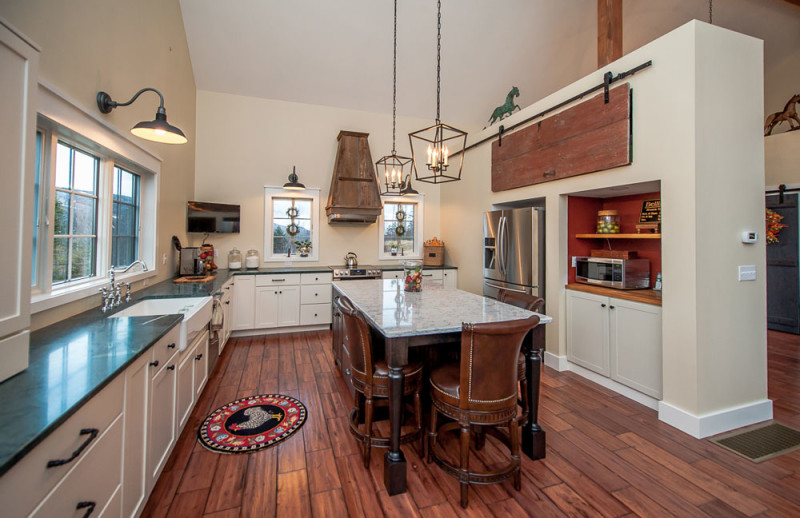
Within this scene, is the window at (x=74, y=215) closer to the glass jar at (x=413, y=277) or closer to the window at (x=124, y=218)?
the window at (x=124, y=218)

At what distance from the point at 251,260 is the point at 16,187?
405cm

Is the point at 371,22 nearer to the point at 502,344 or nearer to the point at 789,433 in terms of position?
the point at 502,344

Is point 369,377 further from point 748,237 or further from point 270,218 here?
point 270,218

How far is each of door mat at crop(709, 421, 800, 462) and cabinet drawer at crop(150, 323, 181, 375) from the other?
353 cm

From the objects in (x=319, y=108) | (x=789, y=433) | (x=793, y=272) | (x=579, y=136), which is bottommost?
(x=789, y=433)

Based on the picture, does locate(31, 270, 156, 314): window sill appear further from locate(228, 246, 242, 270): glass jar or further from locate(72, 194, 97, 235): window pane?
locate(228, 246, 242, 270): glass jar

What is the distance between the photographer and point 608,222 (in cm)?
353

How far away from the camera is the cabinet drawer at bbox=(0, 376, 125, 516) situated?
812 mm

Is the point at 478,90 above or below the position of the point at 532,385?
above

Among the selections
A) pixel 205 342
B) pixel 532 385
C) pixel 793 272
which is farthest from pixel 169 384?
pixel 793 272

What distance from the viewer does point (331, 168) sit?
5719 mm

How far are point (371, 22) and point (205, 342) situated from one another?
14.4ft

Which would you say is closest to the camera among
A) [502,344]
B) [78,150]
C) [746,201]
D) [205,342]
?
[502,344]

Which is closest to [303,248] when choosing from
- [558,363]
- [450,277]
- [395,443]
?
[450,277]
